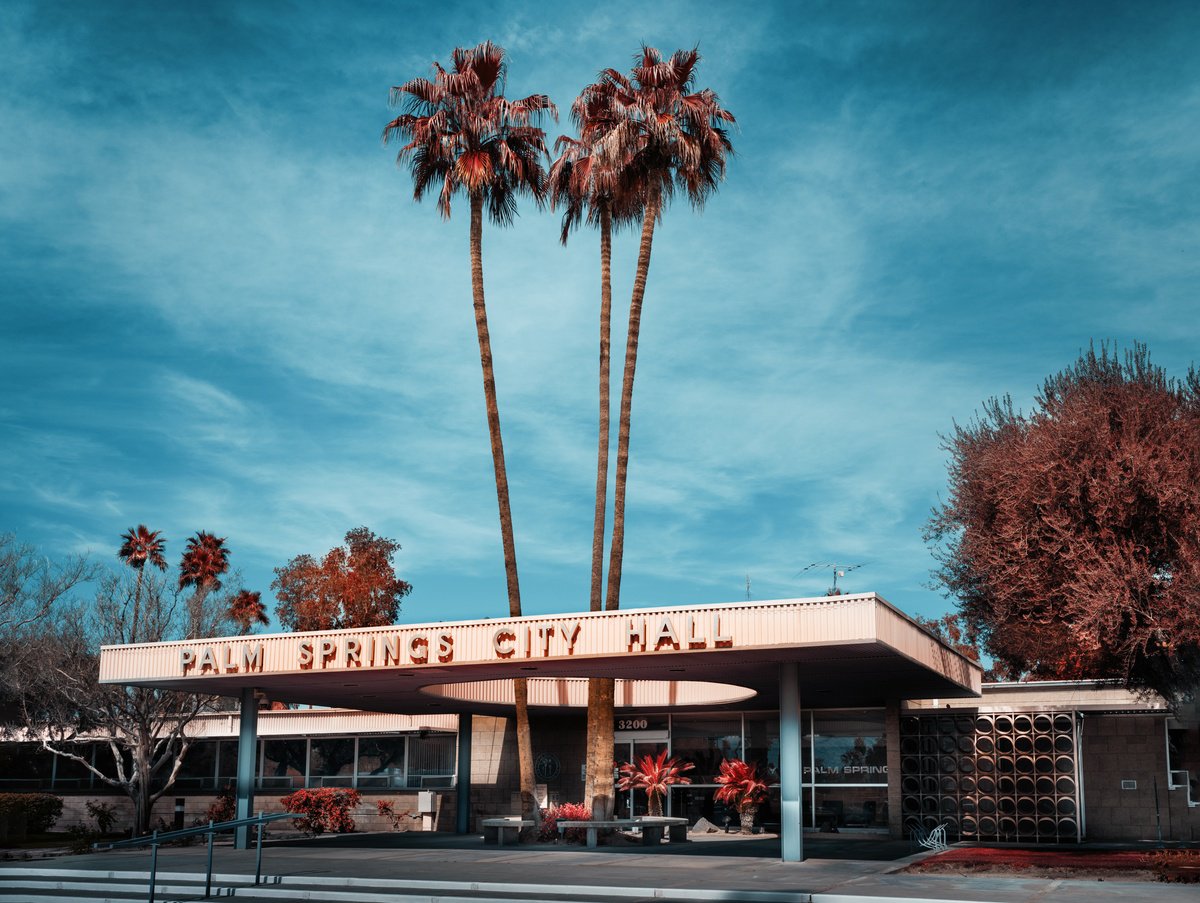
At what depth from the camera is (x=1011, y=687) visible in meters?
29.4

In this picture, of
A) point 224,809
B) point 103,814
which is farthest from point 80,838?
point 103,814

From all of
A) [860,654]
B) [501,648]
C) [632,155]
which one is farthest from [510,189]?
[860,654]

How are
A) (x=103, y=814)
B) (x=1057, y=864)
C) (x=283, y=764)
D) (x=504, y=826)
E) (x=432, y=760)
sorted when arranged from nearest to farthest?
(x=1057, y=864), (x=504, y=826), (x=432, y=760), (x=103, y=814), (x=283, y=764)

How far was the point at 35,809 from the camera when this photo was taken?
38188 mm

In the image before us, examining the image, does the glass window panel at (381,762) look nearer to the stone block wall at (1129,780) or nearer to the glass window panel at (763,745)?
the glass window panel at (763,745)

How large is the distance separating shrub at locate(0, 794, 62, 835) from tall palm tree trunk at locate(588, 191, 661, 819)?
64.1ft

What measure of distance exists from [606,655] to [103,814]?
80.7ft

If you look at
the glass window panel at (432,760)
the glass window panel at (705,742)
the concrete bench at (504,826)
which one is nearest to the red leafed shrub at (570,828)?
the concrete bench at (504,826)

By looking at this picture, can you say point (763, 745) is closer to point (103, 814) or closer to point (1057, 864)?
point (1057, 864)

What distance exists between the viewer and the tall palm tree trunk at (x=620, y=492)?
1050 inches

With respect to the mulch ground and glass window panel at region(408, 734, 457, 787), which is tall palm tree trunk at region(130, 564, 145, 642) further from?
the mulch ground

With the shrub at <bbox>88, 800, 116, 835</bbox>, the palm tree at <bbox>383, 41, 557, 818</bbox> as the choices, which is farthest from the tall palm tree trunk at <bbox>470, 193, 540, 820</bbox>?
the shrub at <bbox>88, 800, 116, 835</bbox>

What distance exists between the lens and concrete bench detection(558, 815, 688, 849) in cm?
2545

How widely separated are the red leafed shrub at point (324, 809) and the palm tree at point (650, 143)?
11.4m
